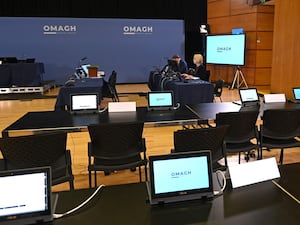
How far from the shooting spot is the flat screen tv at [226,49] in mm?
9477

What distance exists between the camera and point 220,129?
2426mm

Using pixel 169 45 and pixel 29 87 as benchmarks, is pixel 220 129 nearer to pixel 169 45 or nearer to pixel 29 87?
pixel 29 87

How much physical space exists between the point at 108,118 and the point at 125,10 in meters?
8.69

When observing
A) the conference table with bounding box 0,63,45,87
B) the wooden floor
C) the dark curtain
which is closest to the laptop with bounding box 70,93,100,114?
the wooden floor

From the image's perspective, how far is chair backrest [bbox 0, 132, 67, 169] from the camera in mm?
2158

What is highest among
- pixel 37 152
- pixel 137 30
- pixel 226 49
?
pixel 137 30

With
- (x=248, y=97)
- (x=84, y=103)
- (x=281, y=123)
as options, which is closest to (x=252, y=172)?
(x=281, y=123)

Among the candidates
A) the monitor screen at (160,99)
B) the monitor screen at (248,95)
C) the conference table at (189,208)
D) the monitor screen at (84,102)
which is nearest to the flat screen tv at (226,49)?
the monitor screen at (248,95)

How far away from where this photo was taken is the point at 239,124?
294 centimetres

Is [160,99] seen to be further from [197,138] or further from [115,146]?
Result: [197,138]

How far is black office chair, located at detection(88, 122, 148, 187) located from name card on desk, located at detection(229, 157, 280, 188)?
44.3 inches

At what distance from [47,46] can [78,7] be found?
5.55ft

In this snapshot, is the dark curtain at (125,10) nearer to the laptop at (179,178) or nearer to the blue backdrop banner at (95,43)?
the blue backdrop banner at (95,43)

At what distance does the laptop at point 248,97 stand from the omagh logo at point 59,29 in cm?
835
